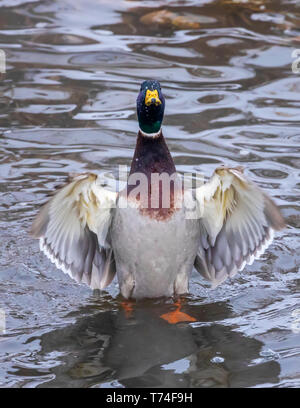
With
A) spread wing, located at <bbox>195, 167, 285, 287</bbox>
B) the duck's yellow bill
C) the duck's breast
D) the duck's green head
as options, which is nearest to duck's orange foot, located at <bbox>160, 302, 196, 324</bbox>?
the duck's breast

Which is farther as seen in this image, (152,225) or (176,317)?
(176,317)

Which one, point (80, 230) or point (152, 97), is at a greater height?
point (152, 97)

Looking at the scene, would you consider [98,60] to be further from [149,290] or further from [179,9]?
[149,290]

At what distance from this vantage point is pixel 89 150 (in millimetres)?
7793

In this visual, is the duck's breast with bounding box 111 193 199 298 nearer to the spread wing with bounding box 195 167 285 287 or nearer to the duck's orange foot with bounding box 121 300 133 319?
the duck's orange foot with bounding box 121 300 133 319

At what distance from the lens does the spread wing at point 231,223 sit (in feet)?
17.3

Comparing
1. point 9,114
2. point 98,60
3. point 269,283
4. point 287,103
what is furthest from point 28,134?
point 269,283

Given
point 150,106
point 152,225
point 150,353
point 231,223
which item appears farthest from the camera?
point 231,223

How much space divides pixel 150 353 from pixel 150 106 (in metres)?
1.50

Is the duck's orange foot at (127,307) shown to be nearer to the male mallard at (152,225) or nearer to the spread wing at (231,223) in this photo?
the male mallard at (152,225)

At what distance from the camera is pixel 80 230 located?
568cm

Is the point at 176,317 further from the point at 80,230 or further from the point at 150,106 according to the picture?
the point at 150,106

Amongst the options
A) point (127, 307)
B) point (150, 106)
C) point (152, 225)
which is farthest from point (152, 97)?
point (127, 307)

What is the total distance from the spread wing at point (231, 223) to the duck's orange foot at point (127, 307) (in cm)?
54
